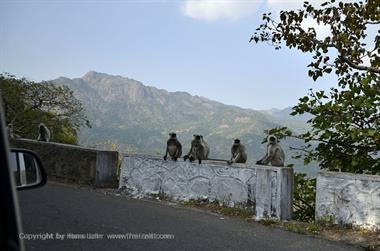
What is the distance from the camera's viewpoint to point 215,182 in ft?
32.6

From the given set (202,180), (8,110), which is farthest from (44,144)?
(8,110)

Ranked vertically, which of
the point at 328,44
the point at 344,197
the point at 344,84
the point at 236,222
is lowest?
the point at 236,222

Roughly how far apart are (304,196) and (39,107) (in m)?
21.4

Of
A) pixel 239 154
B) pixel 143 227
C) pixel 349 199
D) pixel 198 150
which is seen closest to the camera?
pixel 143 227

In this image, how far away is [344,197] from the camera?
308 inches

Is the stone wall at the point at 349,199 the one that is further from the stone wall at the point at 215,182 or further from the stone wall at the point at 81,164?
the stone wall at the point at 81,164

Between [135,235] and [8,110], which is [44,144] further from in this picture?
[8,110]

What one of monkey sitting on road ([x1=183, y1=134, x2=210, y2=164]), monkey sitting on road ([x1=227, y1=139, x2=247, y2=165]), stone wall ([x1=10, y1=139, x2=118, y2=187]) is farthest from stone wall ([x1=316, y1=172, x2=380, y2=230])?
stone wall ([x1=10, y1=139, x2=118, y2=187])

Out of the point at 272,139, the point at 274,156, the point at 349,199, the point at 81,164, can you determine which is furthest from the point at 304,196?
the point at 81,164

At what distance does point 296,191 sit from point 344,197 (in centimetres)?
359

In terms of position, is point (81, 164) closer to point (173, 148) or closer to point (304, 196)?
point (173, 148)

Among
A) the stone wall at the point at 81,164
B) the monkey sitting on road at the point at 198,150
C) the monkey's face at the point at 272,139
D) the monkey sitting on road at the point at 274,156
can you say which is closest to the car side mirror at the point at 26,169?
the monkey sitting on road at the point at 198,150

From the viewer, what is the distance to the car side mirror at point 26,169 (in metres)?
1.82

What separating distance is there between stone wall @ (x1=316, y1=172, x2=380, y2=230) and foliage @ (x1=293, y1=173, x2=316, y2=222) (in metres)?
2.94
